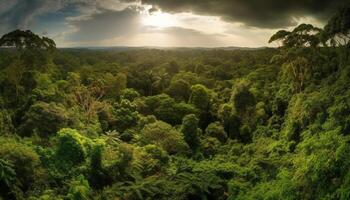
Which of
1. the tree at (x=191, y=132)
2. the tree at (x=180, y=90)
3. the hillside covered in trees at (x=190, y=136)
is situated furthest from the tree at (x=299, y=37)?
the tree at (x=180, y=90)

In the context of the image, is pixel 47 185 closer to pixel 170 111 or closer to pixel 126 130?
pixel 126 130

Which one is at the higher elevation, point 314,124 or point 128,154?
point 314,124

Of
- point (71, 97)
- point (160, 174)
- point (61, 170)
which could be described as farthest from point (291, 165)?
point (71, 97)

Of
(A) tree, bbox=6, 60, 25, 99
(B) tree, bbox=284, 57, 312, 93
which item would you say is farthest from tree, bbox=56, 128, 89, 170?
(B) tree, bbox=284, 57, 312, 93

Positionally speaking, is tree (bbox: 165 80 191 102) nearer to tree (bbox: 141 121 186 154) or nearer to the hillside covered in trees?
the hillside covered in trees

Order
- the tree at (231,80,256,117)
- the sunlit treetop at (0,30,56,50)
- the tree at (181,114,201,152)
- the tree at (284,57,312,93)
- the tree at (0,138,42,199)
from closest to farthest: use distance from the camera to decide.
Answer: the tree at (0,138,42,199)
the tree at (284,57,312,93)
the tree at (181,114,201,152)
the sunlit treetop at (0,30,56,50)
the tree at (231,80,256,117)
